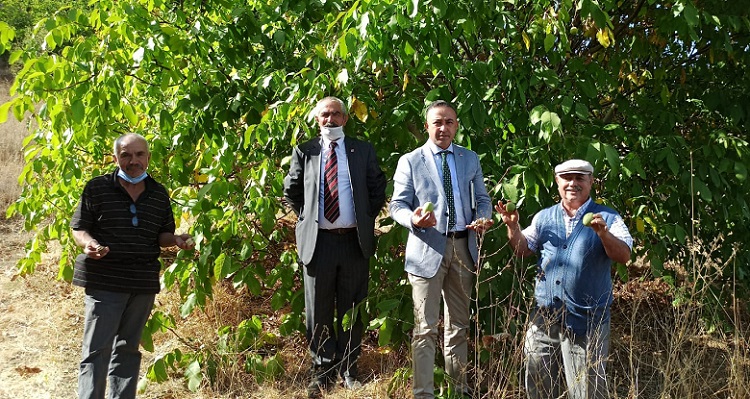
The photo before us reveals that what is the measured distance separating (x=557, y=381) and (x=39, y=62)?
2.84 metres

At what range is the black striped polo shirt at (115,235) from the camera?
3.09 m

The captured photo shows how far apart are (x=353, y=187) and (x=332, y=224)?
226 mm

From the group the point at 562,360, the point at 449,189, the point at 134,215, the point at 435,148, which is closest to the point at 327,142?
the point at 435,148

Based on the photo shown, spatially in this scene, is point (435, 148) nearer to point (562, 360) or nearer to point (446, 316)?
point (446, 316)

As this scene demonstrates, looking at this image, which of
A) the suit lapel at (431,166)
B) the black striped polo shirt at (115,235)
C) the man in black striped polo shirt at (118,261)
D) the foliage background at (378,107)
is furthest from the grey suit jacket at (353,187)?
the black striped polo shirt at (115,235)

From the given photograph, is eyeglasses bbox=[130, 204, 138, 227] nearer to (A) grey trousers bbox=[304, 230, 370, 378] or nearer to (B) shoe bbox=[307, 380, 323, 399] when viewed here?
(A) grey trousers bbox=[304, 230, 370, 378]

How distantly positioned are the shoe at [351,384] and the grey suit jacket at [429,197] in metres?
0.80

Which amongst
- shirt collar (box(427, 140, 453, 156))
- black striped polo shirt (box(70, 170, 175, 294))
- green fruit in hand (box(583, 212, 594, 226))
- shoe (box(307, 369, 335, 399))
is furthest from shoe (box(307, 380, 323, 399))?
green fruit in hand (box(583, 212, 594, 226))

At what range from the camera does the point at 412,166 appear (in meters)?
3.25

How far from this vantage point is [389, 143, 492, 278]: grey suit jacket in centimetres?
317

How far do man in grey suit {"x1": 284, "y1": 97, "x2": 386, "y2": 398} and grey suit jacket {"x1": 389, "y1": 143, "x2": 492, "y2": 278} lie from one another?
1.09ft

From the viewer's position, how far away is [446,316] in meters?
3.30

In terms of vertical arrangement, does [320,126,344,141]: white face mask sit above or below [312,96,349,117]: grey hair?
below

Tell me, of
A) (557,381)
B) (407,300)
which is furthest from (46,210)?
(557,381)
